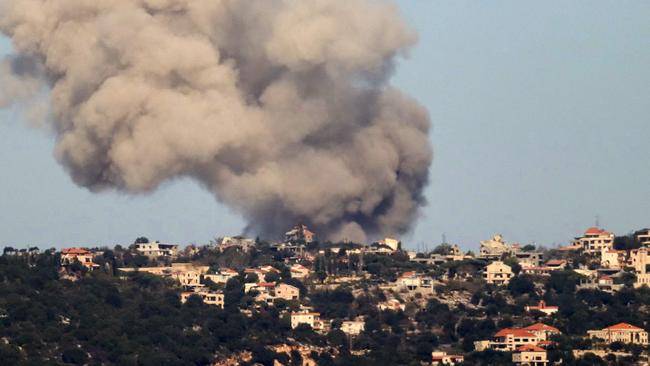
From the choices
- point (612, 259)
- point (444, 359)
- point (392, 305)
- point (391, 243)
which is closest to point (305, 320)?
point (392, 305)

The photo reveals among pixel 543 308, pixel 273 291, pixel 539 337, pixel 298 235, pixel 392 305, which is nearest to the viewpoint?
pixel 539 337

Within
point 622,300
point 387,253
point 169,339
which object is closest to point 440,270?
point 387,253

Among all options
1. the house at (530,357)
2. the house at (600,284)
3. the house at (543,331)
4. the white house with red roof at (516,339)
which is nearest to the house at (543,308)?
the house at (600,284)

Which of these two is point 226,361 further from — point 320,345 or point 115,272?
point 115,272

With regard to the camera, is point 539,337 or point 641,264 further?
point 641,264

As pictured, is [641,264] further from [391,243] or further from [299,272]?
[299,272]

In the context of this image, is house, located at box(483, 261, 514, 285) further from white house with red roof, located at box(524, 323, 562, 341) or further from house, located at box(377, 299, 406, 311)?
white house with red roof, located at box(524, 323, 562, 341)
